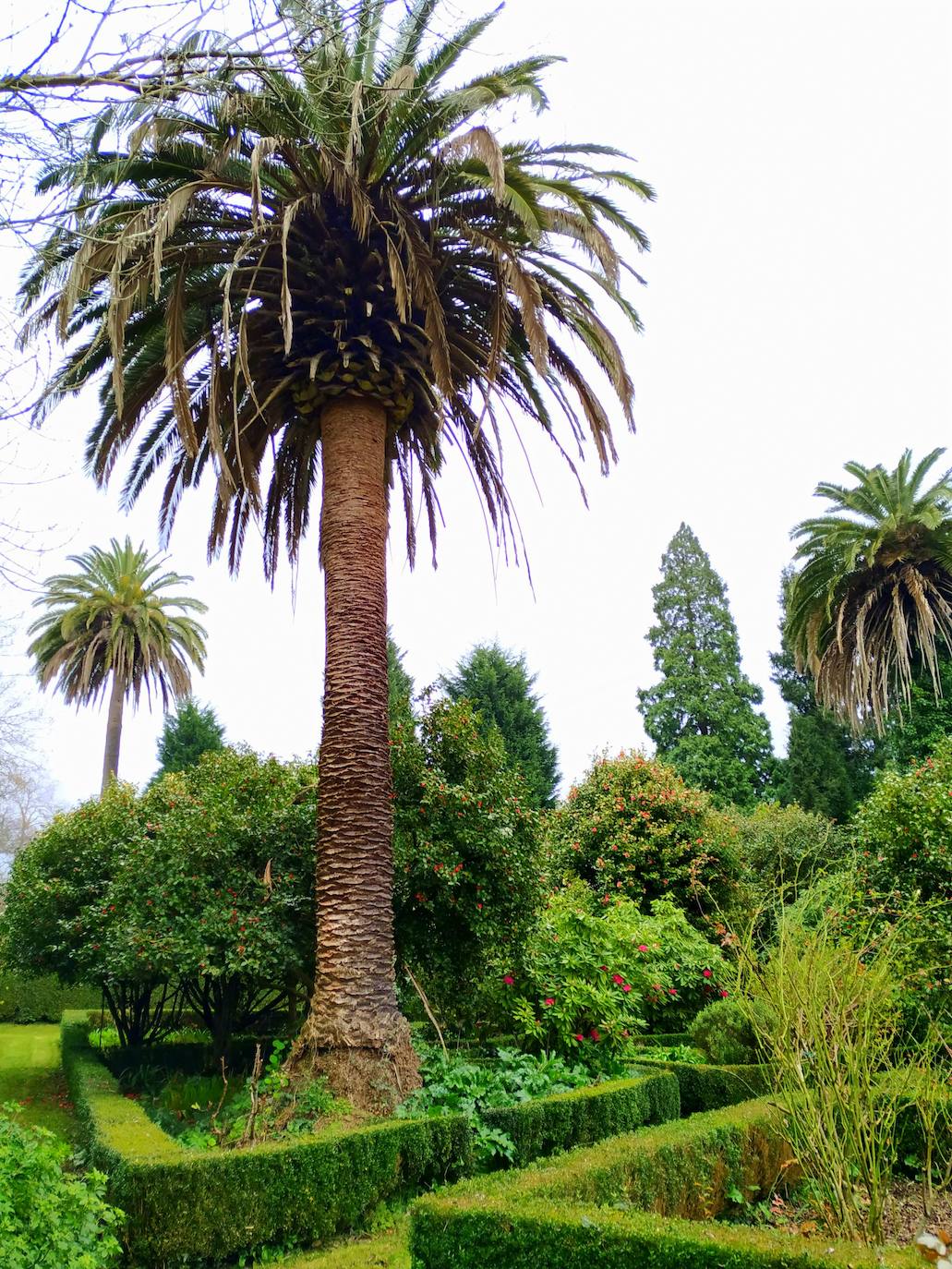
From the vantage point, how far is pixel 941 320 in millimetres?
7082

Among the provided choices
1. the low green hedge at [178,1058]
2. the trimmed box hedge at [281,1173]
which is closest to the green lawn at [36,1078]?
the low green hedge at [178,1058]

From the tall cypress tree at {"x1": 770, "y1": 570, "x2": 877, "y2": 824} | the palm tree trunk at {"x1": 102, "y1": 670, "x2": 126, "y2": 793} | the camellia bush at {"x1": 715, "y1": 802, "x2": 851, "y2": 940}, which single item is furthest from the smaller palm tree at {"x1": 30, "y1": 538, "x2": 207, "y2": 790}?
the tall cypress tree at {"x1": 770, "y1": 570, "x2": 877, "y2": 824}

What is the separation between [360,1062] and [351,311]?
6686 mm

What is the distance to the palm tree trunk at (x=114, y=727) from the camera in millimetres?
23750

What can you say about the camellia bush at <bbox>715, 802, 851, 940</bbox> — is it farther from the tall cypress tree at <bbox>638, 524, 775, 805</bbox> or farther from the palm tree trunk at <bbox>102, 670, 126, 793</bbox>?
the palm tree trunk at <bbox>102, 670, 126, 793</bbox>

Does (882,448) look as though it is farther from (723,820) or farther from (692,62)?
(692,62)

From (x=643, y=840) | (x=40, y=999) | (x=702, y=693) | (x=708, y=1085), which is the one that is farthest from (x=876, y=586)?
(x=40, y=999)

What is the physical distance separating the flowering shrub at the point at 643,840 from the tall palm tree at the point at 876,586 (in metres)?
5.66

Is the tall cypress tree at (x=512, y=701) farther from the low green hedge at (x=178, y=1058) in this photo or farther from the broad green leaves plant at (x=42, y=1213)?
the broad green leaves plant at (x=42, y=1213)

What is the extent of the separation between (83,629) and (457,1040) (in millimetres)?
18821

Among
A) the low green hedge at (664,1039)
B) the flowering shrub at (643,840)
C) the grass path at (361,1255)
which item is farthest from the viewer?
the flowering shrub at (643,840)

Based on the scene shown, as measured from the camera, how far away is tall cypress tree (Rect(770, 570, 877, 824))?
29.2m

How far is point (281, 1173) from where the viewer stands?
573 centimetres

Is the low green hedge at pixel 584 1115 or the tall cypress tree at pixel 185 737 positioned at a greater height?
the tall cypress tree at pixel 185 737
